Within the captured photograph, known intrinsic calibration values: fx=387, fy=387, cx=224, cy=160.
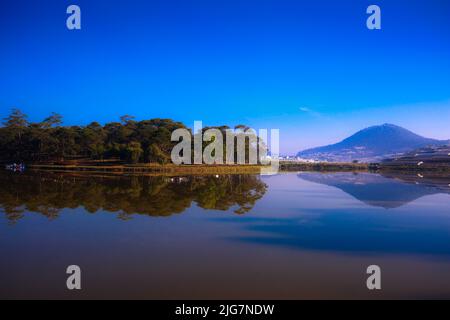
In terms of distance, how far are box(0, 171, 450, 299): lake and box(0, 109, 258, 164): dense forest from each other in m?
38.1

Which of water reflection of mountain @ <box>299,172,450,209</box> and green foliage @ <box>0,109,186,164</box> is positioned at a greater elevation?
green foliage @ <box>0,109,186,164</box>

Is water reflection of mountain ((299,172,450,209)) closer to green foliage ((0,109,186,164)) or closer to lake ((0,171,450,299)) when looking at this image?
lake ((0,171,450,299))

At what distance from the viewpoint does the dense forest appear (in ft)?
181

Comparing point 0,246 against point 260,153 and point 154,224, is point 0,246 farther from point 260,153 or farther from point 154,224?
point 260,153

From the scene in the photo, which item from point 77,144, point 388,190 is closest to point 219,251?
point 388,190

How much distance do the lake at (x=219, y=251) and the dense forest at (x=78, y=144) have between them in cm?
3813

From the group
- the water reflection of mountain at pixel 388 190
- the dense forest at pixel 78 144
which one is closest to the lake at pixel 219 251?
the water reflection of mountain at pixel 388 190

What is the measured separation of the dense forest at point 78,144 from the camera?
5521 cm

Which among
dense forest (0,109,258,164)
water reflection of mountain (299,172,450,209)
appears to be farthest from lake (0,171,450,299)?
dense forest (0,109,258,164)

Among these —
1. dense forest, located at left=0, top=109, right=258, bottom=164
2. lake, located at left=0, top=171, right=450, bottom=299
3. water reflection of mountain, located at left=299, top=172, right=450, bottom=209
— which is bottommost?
lake, located at left=0, top=171, right=450, bottom=299

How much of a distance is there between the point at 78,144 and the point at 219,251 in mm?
54001

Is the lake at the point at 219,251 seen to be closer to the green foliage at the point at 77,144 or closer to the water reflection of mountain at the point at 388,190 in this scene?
the water reflection of mountain at the point at 388,190

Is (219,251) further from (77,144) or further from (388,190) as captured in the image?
(77,144)
